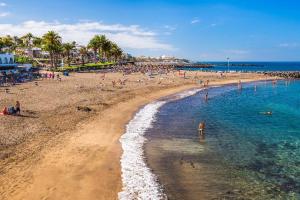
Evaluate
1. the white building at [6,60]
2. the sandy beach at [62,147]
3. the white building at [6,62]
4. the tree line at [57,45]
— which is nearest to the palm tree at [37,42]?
the tree line at [57,45]

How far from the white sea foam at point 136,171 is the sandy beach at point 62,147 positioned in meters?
0.49

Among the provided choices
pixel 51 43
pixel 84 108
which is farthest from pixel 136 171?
pixel 51 43

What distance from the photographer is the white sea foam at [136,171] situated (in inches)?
646

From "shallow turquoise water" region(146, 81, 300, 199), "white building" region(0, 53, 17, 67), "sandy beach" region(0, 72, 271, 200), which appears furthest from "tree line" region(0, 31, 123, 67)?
"shallow turquoise water" region(146, 81, 300, 199)

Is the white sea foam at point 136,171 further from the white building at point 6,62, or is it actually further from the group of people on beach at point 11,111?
the white building at point 6,62

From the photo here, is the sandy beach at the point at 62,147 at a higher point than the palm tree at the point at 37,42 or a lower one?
A: lower

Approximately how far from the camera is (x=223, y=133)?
29969mm

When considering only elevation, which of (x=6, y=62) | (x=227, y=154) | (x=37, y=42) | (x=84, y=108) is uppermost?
(x=37, y=42)

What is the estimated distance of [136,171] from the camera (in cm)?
1959

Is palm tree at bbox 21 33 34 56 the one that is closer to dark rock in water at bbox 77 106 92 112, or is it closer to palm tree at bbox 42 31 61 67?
palm tree at bbox 42 31 61 67

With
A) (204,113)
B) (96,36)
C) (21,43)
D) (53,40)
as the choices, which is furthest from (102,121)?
(21,43)

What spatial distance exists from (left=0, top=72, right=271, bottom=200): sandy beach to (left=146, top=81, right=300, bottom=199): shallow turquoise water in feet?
10.5

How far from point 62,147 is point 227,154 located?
11.2m

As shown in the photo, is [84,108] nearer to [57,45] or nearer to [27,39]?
[57,45]
